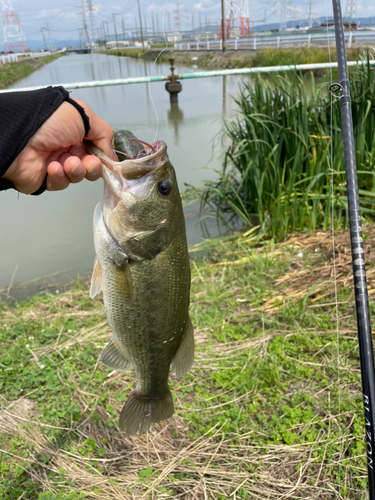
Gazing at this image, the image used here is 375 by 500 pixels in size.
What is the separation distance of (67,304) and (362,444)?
8.39ft

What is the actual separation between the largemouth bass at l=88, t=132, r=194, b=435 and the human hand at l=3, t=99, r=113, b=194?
2.3 inches

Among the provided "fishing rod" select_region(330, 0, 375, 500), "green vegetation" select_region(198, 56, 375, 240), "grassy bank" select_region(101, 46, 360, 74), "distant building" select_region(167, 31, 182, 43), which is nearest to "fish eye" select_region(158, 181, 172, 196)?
"fishing rod" select_region(330, 0, 375, 500)

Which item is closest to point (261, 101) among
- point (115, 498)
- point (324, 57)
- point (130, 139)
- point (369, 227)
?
point (369, 227)

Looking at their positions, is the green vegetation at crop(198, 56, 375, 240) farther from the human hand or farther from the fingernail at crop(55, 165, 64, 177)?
the fingernail at crop(55, 165, 64, 177)

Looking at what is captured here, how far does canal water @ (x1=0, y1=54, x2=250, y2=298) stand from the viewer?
15.5ft

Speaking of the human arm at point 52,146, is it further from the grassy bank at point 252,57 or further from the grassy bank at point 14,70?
the grassy bank at point 14,70

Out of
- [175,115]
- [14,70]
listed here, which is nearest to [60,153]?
[175,115]

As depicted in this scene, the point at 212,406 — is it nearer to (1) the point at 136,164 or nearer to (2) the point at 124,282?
(2) the point at 124,282

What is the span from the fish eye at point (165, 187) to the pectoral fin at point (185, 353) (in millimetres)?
545

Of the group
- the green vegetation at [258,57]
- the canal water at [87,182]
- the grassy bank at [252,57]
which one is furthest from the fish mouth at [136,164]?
the green vegetation at [258,57]

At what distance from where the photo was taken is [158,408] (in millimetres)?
1676

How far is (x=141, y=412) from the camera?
166cm

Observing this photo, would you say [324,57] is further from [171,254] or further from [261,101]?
[171,254]

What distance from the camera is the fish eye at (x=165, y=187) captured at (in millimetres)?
1371
